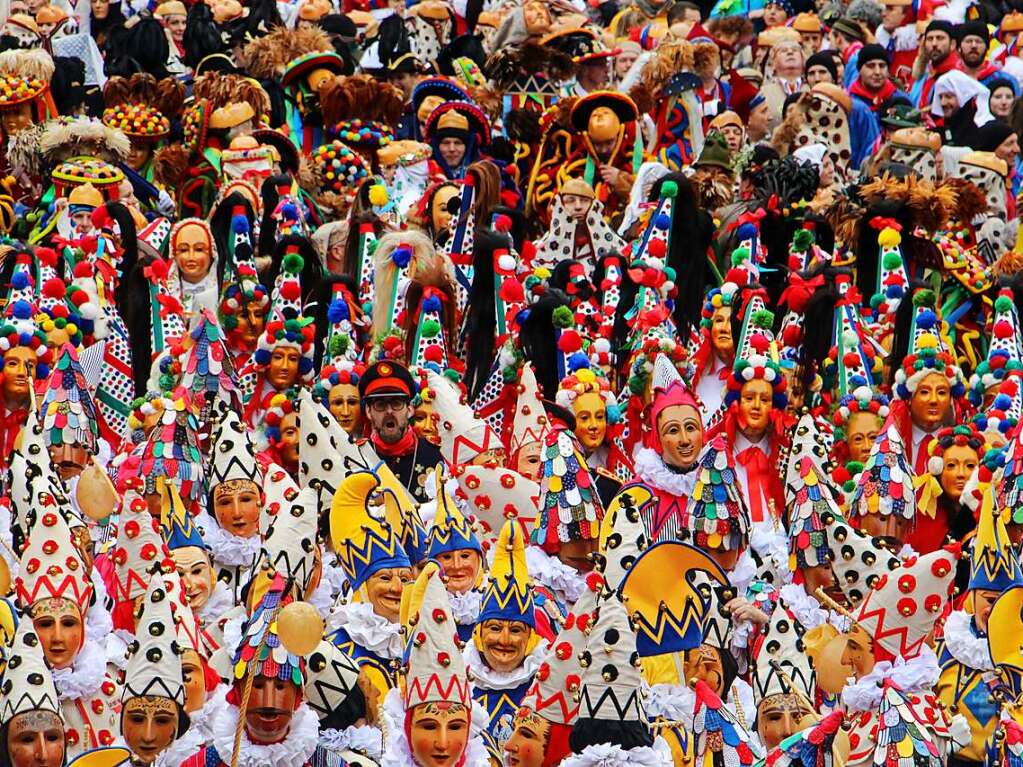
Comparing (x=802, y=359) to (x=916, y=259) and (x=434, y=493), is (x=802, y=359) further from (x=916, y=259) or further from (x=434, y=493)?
(x=434, y=493)

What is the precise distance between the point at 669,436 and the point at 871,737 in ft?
10.9

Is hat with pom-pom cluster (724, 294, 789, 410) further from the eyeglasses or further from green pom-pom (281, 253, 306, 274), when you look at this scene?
green pom-pom (281, 253, 306, 274)

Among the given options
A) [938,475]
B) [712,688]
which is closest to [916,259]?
[938,475]

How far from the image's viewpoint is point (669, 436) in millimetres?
16531

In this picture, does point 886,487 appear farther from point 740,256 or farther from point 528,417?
point 740,256

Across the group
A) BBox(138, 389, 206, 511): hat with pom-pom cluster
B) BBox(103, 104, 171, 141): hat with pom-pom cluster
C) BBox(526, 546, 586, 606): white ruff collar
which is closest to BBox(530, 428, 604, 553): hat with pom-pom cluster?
BBox(526, 546, 586, 606): white ruff collar

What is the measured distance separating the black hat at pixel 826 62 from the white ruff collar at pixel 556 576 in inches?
294

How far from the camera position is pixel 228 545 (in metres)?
17.1

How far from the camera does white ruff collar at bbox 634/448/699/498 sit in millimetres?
16359

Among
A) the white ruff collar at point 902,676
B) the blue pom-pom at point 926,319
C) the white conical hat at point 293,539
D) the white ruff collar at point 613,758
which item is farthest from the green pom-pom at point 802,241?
the white ruff collar at point 613,758

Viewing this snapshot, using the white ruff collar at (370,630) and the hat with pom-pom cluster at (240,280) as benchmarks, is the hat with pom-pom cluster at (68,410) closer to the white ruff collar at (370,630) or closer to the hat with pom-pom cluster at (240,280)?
the hat with pom-pom cluster at (240,280)

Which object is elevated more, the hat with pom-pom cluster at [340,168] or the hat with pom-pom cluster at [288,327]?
the hat with pom-pom cluster at [288,327]

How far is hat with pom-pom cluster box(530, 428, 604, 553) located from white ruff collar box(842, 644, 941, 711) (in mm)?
2346

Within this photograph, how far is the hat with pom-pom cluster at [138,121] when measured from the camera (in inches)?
882
